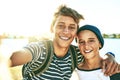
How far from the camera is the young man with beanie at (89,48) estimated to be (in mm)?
4926

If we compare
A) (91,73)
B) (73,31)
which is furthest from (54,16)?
(91,73)

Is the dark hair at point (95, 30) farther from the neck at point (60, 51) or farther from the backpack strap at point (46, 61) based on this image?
the backpack strap at point (46, 61)

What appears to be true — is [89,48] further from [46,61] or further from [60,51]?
[46,61]

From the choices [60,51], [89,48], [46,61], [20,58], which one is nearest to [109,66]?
[89,48]

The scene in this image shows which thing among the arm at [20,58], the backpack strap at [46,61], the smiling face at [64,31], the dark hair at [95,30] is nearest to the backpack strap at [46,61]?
the backpack strap at [46,61]

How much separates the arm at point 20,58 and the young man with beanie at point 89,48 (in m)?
0.99

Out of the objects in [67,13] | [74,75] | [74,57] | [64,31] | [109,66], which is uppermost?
[67,13]

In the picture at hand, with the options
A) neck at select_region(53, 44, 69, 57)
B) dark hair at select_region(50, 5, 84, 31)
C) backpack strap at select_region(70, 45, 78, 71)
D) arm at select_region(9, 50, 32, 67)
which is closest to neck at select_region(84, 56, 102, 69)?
backpack strap at select_region(70, 45, 78, 71)

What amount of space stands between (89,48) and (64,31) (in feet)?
1.58

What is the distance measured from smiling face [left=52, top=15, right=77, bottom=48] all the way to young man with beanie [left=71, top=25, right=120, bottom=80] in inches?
5.2

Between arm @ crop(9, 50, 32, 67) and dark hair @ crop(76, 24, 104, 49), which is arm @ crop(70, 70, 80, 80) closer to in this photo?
dark hair @ crop(76, 24, 104, 49)

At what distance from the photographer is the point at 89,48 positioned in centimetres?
499

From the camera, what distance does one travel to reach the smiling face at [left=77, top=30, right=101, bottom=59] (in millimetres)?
5000

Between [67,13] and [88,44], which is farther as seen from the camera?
[67,13]
